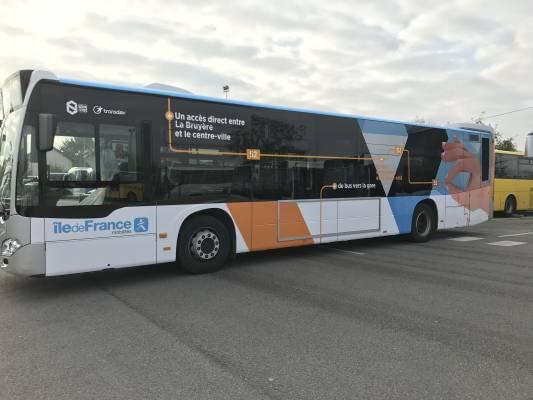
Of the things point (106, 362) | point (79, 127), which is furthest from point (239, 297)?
point (79, 127)

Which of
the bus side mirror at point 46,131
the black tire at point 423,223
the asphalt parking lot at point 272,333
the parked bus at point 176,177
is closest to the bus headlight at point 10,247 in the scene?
the parked bus at point 176,177

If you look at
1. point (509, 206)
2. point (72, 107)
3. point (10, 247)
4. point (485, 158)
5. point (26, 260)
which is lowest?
point (509, 206)

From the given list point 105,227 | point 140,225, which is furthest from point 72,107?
point 140,225

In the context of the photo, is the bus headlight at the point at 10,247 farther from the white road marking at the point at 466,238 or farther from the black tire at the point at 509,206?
the black tire at the point at 509,206

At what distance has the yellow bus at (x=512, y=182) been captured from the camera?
Result: 834 inches

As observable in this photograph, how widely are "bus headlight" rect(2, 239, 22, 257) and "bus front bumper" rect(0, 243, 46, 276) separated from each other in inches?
1.6

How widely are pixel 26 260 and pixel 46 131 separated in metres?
1.76

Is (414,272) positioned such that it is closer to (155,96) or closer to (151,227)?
(151,227)

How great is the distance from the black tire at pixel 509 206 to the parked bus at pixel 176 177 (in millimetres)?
13067

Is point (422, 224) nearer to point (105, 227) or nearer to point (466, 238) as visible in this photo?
point (466, 238)

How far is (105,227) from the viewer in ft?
22.3

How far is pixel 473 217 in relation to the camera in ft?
43.4

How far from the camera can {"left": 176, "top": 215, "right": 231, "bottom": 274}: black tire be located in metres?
7.70

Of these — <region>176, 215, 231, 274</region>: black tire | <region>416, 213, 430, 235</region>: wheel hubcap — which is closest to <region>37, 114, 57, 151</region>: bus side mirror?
<region>176, 215, 231, 274</region>: black tire
